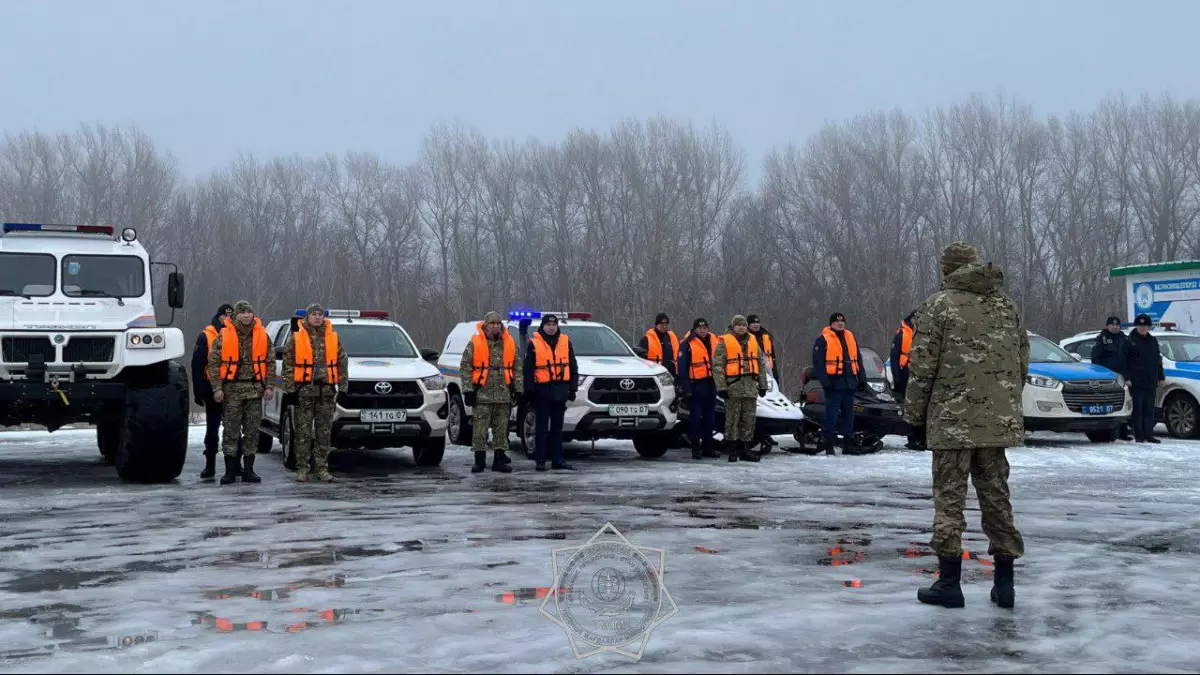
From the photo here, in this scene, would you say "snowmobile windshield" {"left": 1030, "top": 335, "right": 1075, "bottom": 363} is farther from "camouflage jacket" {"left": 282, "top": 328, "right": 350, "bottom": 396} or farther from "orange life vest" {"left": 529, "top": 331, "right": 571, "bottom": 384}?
"camouflage jacket" {"left": 282, "top": 328, "right": 350, "bottom": 396}

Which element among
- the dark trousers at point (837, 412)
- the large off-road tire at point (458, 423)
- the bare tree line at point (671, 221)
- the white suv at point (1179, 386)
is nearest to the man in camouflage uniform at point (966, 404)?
the dark trousers at point (837, 412)

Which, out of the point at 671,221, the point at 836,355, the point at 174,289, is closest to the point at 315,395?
the point at 174,289

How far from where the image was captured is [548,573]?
7.38 meters

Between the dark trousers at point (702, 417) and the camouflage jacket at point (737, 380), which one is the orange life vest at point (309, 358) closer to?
the camouflage jacket at point (737, 380)

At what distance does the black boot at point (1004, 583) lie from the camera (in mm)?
6355

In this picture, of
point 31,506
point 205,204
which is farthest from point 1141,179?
point 31,506

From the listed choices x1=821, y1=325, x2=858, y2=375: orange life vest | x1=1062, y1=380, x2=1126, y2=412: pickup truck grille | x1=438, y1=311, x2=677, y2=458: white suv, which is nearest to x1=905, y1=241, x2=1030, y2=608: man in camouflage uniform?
x1=438, y1=311, x2=677, y2=458: white suv

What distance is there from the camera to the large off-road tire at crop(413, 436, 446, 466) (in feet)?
48.8

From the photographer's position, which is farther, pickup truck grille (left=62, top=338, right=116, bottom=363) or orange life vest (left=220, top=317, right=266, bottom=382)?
orange life vest (left=220, top=317, right=266, bottom=382)

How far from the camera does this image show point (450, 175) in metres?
58.8

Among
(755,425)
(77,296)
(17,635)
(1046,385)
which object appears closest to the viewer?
(17,635)

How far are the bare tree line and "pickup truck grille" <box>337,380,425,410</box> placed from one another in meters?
32.3

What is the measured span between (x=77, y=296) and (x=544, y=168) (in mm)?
44096

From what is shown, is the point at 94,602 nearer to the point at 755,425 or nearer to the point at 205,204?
the point at 755,425
